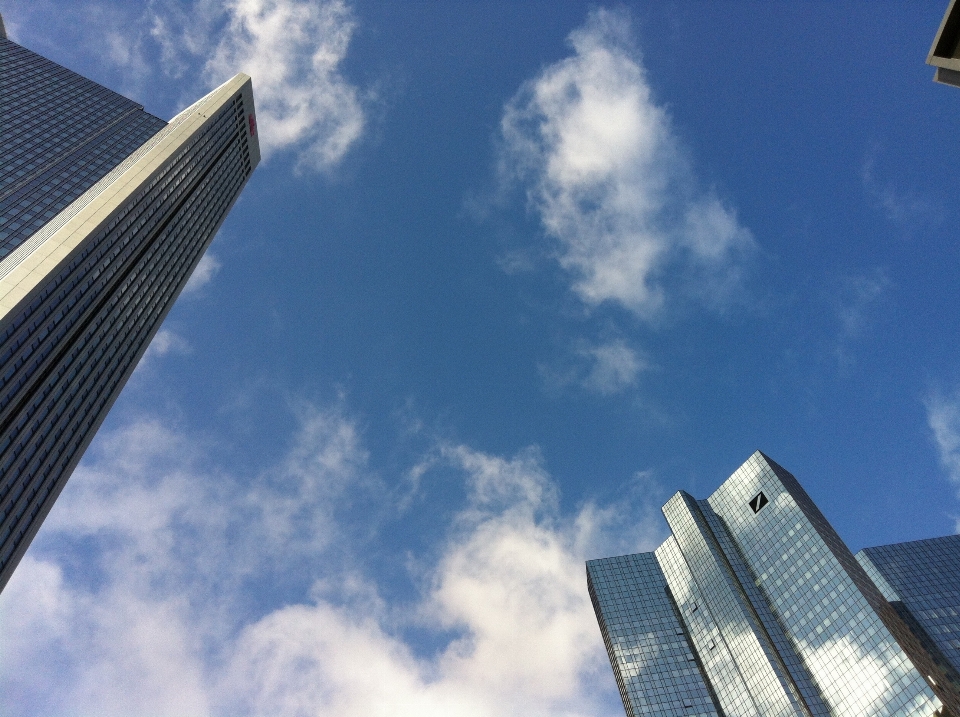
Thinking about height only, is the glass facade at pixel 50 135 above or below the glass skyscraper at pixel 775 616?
above

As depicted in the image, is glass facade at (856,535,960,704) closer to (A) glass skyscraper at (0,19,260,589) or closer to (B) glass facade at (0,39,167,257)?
(A) glass skyscraper at (0,19,260,589)

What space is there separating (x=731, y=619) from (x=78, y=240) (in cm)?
17002

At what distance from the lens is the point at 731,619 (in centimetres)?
15962

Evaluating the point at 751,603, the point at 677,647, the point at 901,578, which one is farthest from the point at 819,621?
the point at 901,578

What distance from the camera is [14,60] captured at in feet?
441

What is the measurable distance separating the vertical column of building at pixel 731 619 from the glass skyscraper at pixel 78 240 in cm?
15390

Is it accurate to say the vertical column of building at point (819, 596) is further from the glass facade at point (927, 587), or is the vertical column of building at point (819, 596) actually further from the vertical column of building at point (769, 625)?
the glass facade at point (927, 587)

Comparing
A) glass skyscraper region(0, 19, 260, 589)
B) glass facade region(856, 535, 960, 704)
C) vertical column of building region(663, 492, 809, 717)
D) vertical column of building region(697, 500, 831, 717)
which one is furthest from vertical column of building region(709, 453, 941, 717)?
glass skyscraper region(0, 19, 260, 589)

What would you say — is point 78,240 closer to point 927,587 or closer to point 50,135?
point 50,135

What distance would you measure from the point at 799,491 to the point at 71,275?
617 ft

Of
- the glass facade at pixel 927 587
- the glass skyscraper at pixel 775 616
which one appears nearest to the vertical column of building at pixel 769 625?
the glass skyscraper at pixel 775 616

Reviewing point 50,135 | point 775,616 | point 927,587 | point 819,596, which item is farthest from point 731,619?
point 50,135

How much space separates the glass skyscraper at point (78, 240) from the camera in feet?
259

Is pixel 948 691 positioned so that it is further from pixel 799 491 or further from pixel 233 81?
pixel 233 81
